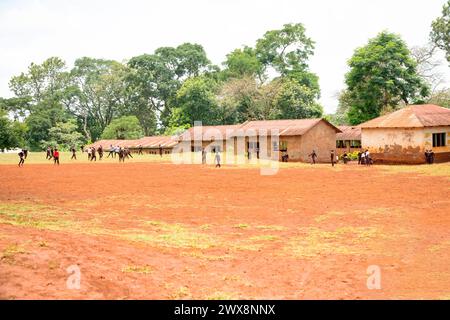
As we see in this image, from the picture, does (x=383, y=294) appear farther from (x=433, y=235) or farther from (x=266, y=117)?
(x=266, y=117)

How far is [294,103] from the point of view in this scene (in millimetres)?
68875

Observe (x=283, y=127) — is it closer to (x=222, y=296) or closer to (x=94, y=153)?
(x=94, y=153)

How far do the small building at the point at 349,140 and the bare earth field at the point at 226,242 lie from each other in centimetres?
3387

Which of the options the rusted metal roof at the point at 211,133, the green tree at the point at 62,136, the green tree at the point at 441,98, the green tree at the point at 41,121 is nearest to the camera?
the rusted metal roof at the point at 211,133

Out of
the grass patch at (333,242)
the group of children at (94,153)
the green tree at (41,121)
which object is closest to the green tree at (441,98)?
the group of children at (94,153)

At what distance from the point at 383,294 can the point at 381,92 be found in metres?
48.5

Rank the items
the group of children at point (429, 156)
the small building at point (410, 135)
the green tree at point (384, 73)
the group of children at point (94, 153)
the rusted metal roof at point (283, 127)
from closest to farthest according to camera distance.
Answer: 1. the group of children at point (429, 156)
2. the small building at point (410, 135)
3. the rusted metal roof at point (283, 127)
4. the green tree at point (384, 73)
5. the group of children at point (94, 153)

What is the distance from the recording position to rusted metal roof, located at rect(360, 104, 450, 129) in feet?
133

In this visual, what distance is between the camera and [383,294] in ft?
29.9

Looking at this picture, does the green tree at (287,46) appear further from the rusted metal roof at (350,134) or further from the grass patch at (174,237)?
the grass patch at (174,237)

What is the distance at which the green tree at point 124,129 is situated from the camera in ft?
294

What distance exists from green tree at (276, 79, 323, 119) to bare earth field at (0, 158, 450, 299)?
45311 millimetres

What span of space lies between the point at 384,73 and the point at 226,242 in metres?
43.9
